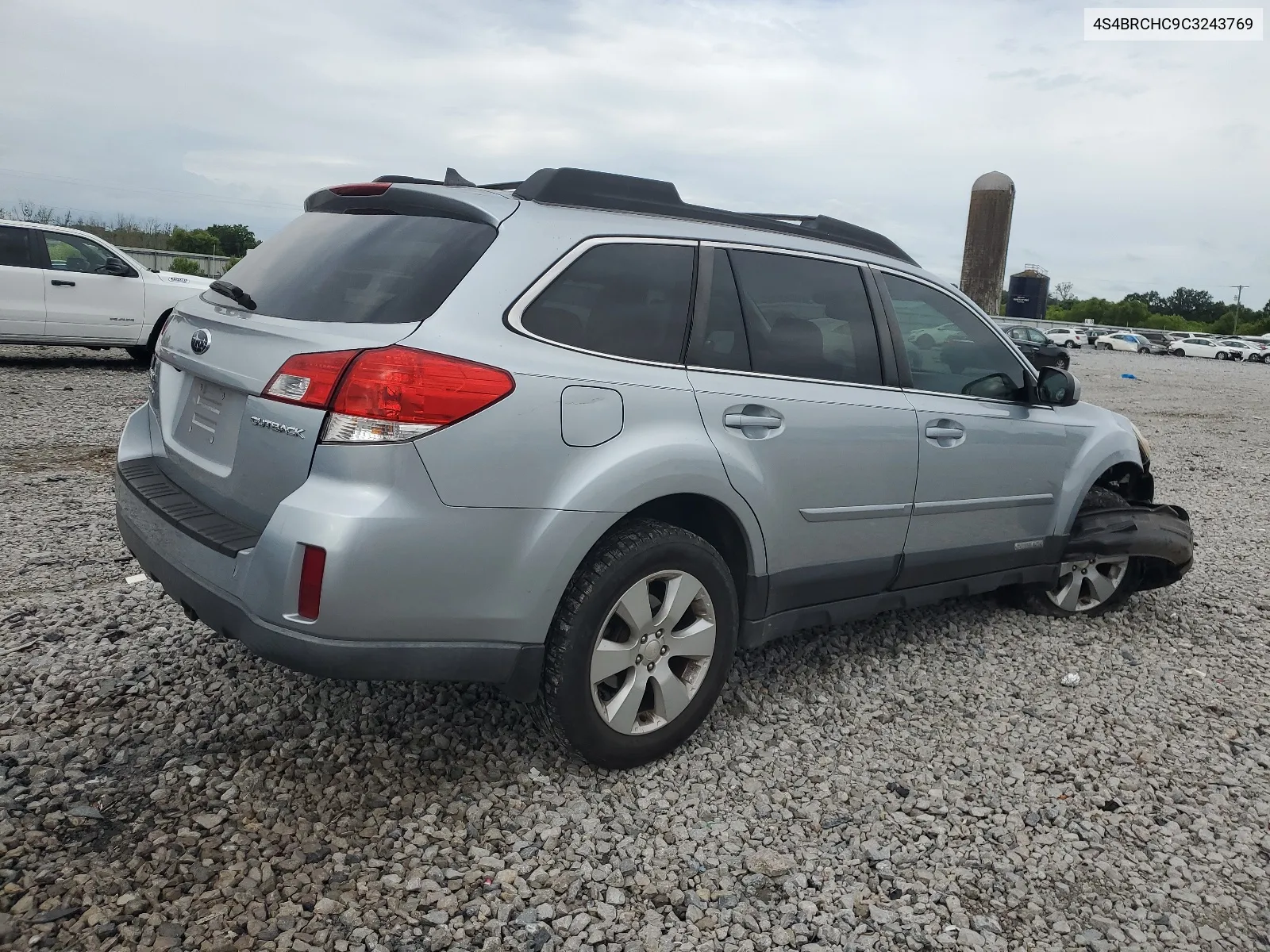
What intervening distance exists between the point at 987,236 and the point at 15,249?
13.1 metres

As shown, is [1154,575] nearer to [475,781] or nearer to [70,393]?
[475,781]

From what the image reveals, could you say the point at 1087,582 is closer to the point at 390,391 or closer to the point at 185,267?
the point at 390,391

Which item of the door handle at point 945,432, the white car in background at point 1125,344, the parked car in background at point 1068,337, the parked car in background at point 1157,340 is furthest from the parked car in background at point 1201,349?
the door handle at point 945,432

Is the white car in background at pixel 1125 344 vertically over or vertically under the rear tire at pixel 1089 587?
over

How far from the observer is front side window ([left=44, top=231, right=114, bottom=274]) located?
38.1 feet

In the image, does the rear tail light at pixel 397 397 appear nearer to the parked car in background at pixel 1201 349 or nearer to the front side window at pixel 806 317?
the front side window at pixel 806 317

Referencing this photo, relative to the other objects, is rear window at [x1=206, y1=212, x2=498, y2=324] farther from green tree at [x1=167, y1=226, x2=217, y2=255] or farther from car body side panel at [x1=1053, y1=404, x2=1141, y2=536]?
green tree at [x1=167, y1=226, x2=217, y2=255]

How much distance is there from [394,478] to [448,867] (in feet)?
3.41

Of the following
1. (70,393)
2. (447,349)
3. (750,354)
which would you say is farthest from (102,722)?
(70,393)

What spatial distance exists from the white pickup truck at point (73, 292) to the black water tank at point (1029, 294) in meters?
78.1

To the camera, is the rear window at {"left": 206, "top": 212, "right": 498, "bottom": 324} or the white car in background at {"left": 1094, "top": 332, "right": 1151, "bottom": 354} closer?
the rear window at {"left": 206, "top": 212, "right": 498, "bottom": 324}

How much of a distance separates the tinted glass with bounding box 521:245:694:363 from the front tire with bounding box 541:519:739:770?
1.83 ft

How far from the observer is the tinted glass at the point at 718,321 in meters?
3.23

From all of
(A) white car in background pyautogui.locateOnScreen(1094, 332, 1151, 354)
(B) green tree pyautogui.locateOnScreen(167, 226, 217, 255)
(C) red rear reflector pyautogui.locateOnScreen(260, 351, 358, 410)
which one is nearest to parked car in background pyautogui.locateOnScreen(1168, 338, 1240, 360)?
(A) white car in background pyautogui.locateOnScreen(1094, 332, 1151, 354)
